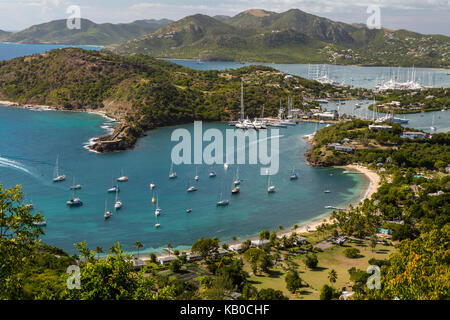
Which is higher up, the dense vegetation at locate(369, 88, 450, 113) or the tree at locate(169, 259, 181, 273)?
the dense vegetation at locate(369, 88, 450, 113)

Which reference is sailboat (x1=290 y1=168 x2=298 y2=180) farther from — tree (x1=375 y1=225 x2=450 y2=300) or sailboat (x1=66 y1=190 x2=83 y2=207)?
tree (x1=375 y1=225 x2=450 y2=300)

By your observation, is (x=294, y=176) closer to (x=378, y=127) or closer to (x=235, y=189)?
(x=235, y=189)

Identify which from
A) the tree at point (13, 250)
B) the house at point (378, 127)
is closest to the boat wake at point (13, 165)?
the tree at point (13, 250)

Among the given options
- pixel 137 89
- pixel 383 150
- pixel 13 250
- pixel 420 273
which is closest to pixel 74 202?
pixel 13 250

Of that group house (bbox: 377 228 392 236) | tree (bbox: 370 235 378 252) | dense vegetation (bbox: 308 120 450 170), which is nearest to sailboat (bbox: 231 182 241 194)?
dense vegetation (bbox: 308 120 450 170)

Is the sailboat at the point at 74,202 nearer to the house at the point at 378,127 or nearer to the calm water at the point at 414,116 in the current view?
the house at the point at 378,127

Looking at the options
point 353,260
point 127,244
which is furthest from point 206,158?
point 353,260
